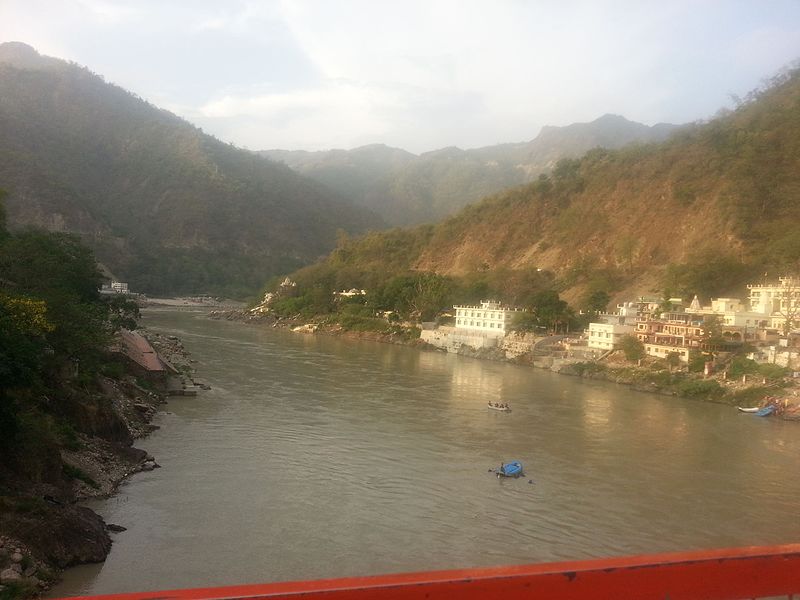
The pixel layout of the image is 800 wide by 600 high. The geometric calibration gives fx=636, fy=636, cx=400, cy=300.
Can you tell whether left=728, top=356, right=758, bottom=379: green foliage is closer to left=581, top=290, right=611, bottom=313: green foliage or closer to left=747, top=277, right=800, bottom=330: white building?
left=747, top=277, right=800, bottom=330: white building

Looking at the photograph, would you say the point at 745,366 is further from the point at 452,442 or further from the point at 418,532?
the point at 418,532

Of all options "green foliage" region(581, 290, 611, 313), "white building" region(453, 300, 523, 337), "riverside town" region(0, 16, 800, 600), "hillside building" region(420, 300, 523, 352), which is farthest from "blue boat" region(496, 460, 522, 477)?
"green foliage" region(581, 290, 611, 313)

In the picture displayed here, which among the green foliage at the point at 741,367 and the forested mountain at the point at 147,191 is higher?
the forested mountain at the point at 147,191

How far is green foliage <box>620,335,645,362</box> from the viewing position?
2200 cm

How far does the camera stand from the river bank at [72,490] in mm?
5391

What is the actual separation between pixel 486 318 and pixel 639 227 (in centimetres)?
1357

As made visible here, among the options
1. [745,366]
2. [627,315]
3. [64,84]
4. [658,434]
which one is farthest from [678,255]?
[64,84]

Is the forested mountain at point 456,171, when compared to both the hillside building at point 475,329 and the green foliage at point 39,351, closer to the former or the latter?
the hillside building at point 475,329

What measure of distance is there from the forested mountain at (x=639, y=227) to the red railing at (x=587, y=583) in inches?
1121

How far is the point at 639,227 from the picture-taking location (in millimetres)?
37188

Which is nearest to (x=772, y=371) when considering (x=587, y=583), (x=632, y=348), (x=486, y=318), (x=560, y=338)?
(x=632, y=348)

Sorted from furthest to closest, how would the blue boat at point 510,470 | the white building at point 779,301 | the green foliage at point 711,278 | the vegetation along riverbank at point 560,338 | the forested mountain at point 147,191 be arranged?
the forested mountain at point 147,191 < the green foliage at point 711,278 < the white building at point 779,301 < the vegetation along riverbank at point 560,338 < the blue boat at point 510,470

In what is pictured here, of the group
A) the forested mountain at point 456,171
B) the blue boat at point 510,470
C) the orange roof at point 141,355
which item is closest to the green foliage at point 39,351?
the orange roof at point 141,355

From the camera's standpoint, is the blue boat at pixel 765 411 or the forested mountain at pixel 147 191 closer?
the blue boat at pixel 765 411
